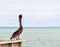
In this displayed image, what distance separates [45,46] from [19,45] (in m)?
22.2

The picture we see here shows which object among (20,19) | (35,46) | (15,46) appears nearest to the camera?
(15,46)

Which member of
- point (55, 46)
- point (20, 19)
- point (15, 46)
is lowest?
point (55, 46)

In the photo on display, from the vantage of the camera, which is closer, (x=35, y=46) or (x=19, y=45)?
(x=19, y=45)

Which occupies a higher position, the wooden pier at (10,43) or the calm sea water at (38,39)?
the wooden pier at (10,43)

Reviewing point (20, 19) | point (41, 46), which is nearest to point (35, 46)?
point (41, 46)

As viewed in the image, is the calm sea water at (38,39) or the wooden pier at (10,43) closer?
the wooden pier at (10,43)

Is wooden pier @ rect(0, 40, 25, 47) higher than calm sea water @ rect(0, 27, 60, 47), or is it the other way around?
wooden pier @ rect(0, 40, 25, 47)

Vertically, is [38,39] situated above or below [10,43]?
below

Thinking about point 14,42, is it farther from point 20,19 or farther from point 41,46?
point 41,46

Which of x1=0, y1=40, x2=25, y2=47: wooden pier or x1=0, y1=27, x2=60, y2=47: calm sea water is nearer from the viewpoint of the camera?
x1=0, y1=40, x2=25, y2=47: wooden pier

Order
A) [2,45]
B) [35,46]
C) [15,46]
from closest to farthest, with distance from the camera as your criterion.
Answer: [2,45], [15,46], [35,46]

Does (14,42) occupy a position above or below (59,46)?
above

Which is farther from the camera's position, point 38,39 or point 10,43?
point 38,39

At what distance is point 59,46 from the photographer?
102 ft
